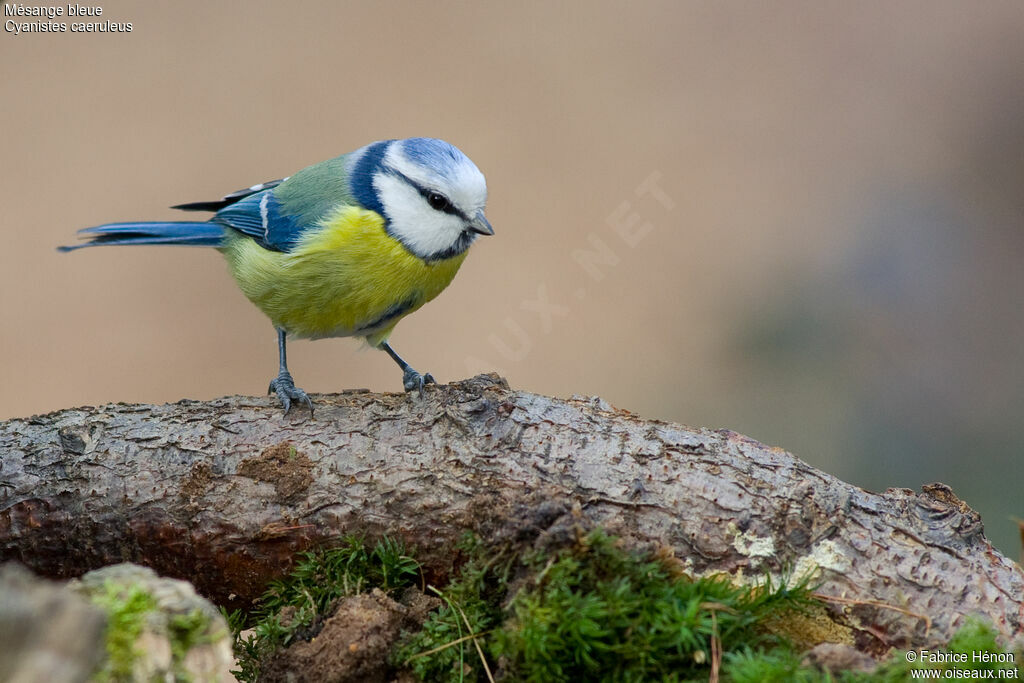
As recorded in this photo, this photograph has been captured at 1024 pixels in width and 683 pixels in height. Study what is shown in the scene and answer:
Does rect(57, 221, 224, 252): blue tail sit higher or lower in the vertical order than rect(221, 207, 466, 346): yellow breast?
lower

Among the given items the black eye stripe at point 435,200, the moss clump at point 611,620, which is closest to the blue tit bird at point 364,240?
the black eye stripe at point 435,200

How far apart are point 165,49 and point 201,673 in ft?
15.7

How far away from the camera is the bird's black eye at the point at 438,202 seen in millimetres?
2549

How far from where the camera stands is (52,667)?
42.3 inches

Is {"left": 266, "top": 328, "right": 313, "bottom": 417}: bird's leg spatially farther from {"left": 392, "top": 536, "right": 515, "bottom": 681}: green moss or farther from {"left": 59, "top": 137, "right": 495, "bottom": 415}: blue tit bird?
{"left": 392, "top": 536, "right": 515, "bottom": 681}: green moss

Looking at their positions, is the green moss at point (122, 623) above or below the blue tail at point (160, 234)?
above

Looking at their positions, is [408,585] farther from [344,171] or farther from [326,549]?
[344,171]

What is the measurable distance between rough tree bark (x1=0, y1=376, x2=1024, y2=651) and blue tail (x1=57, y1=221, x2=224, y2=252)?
999 millimetres

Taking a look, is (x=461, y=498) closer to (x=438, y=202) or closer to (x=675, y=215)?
(x=438, y=202)

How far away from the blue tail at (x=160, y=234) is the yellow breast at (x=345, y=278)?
0.32 metres

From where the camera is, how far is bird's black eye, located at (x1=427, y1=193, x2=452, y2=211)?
255 centimetres

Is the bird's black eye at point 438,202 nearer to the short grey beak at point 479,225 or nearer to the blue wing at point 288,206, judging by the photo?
the short grey beak at point 479,225

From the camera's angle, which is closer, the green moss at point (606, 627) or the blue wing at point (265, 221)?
the green moss at point (606, 627)

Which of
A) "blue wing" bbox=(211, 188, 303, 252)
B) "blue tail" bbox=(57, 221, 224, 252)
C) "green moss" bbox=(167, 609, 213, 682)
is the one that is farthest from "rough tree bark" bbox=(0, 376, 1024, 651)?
"blue tail" bbox=(57, 221, 224, 252)
